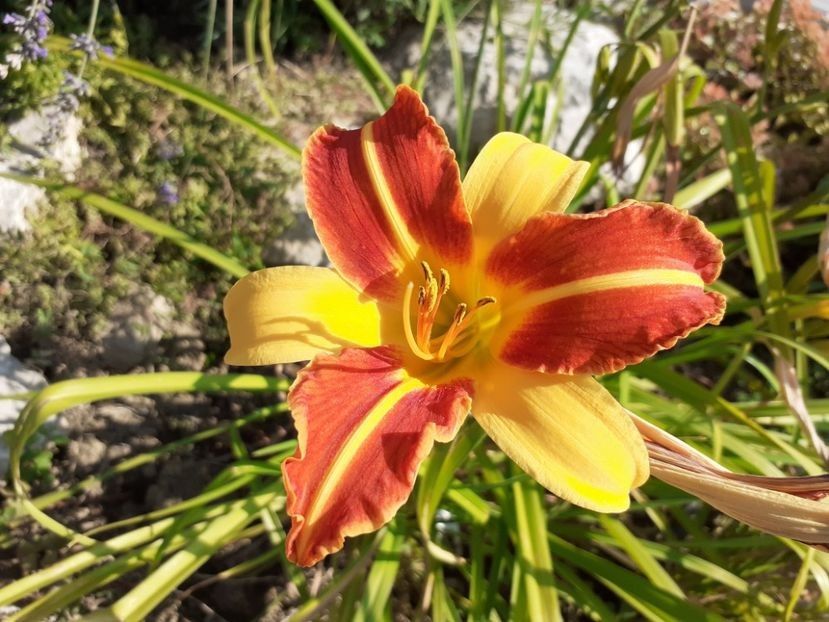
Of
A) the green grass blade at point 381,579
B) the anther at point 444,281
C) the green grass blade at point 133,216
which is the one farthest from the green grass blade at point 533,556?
the green grass blade at point 133,216

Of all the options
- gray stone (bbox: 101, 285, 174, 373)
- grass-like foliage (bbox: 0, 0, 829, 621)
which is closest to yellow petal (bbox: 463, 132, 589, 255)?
grass-like foliage (bbox: 0, 0, 829, 621)

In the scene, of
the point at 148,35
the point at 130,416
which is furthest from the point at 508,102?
the point at 130,416

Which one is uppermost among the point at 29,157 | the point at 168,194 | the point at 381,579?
the point at 29,157

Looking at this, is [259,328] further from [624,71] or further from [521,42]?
[521,42]

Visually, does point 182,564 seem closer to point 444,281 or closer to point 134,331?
point 444,281

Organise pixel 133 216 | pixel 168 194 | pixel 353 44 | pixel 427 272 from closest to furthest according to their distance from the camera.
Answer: pixel 427 272 → pixel 133 216 → pixel 353 44 → pixel 168 194

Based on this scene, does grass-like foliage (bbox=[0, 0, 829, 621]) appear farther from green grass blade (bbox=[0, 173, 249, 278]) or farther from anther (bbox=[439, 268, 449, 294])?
anther (bbox=[439, 268, 449, 294])

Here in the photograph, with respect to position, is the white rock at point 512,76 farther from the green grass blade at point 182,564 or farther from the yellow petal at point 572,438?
the yellow petal at point 572,438

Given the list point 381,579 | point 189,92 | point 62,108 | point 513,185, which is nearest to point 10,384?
point 62,108
